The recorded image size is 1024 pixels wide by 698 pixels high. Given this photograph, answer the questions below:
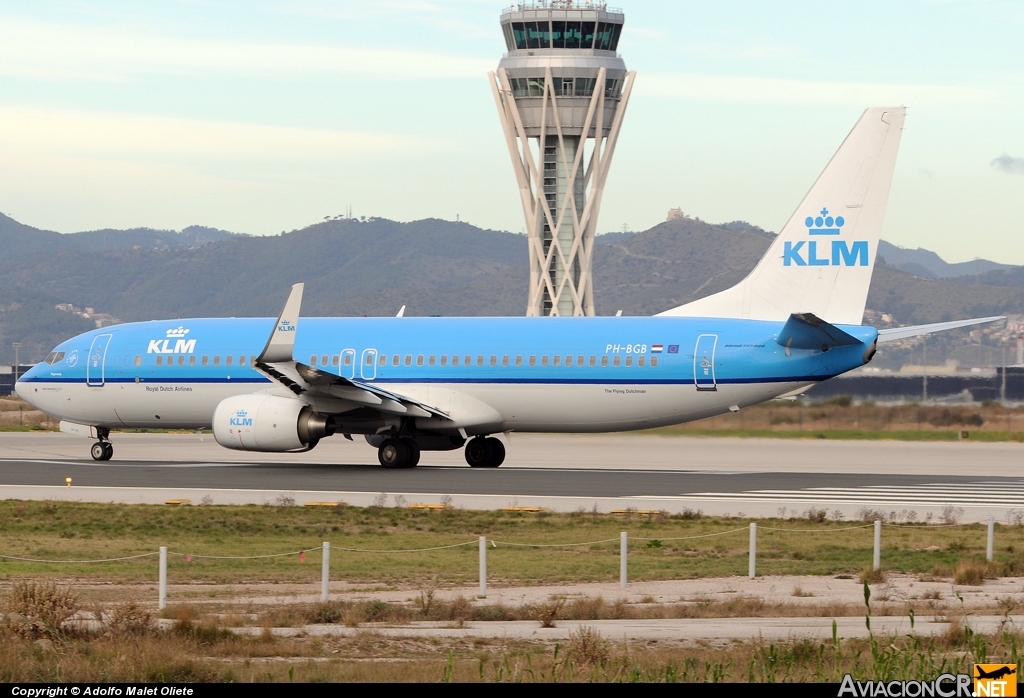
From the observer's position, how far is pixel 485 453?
1558 inches

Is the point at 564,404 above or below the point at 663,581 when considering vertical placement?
above

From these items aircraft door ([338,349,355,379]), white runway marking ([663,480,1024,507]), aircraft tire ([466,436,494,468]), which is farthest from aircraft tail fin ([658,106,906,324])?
aircraft door ([338,349,355,379])

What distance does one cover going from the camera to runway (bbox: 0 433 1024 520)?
1153 inches

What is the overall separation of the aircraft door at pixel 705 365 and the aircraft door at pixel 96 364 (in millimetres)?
18293

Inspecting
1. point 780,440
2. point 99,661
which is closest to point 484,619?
point 99,661

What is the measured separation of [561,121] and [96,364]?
226ft

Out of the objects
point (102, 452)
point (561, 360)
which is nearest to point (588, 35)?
point (102, 452)

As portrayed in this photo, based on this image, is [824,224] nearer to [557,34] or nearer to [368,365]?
[368,365]

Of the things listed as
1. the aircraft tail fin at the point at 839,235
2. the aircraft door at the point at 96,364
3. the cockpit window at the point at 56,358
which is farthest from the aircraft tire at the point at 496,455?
the cockpit window at the point at 56,358

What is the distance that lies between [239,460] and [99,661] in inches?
1244

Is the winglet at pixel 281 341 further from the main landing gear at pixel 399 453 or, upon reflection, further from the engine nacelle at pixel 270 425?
the main landing gear at pixel 399 453

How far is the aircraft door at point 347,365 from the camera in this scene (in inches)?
1564

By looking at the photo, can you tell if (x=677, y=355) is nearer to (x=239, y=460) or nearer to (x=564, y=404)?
(x=564, y=404)

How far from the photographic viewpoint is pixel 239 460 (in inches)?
1720
